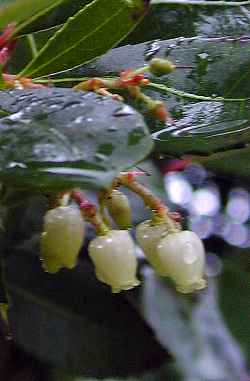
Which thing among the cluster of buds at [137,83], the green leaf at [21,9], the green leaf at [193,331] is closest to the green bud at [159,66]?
the cluster of buds at [137,83]

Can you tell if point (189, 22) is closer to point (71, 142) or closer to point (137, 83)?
point (137, 83)

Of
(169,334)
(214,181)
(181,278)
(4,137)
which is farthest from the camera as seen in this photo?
(214,181)

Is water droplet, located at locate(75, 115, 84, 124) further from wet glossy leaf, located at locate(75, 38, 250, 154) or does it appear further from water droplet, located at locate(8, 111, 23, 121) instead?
wet glossy leaf, located at locate(75, 38, 250, 154)

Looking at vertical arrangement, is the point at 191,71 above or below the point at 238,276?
above

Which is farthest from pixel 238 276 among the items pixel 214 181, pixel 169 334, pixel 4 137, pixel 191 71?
pixel 4 137

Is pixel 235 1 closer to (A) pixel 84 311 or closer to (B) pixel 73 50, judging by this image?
(B) pixel 73 50

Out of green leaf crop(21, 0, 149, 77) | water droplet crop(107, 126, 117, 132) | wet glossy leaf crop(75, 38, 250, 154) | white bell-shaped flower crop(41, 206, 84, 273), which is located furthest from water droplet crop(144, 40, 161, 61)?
water droplet crop(107, 126, 117, 132)
